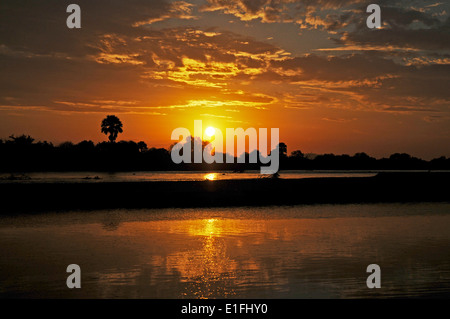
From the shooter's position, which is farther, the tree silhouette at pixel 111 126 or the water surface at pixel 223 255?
the tree silhouette at pixel 111 126

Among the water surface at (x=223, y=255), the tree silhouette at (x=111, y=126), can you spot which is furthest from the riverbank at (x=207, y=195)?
the tree silhouette at (x=111, y=126)

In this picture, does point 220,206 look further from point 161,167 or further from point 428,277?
point 161,167

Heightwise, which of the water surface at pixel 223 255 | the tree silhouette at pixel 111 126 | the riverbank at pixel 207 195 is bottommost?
the water surface at pixel 223 255

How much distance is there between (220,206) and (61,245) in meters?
17.4

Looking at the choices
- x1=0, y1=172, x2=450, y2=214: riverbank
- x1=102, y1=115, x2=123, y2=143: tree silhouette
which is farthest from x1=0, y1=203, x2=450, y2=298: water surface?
x1=102, y1=115, x2=123, y2=143: tree silhouette

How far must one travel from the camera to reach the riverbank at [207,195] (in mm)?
31766

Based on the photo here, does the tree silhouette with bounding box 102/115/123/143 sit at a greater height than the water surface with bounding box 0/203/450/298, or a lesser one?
greater

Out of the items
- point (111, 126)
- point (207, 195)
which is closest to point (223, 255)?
point (207, 195)

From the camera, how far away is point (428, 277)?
38.0ft

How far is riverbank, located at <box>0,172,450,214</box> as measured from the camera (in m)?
31.8

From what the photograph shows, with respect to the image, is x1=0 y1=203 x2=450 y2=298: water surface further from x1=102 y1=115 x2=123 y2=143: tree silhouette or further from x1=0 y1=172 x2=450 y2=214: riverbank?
x1=102 y1=115 x2=123 y2=143: tree silhouette

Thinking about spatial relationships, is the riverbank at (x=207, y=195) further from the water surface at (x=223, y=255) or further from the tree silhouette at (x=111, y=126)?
the tree silhouette at (x=111, y=126)
